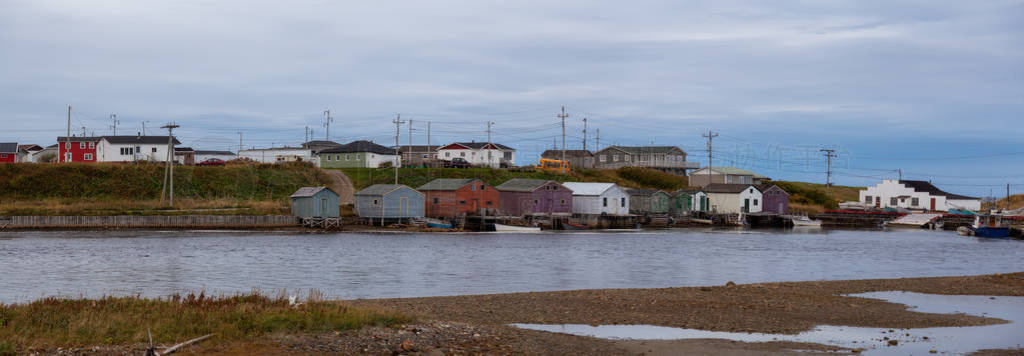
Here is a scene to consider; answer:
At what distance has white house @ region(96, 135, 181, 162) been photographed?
322 ft

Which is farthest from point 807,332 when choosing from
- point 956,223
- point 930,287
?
point 956,223

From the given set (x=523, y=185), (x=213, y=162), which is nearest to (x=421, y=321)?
(x=523, y=185)

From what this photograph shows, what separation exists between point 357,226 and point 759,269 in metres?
44.0

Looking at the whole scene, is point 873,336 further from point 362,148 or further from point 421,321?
point 362,148

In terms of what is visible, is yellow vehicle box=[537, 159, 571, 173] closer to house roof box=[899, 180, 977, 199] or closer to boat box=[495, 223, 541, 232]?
boat box=[495, 223, 541, 232]

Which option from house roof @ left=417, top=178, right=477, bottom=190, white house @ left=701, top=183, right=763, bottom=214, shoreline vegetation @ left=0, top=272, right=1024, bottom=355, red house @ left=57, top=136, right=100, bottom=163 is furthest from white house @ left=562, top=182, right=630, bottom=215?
shoreline vegetation @ left=0, top=272, right=1024, bottom=355

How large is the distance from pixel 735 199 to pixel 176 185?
67996 mm

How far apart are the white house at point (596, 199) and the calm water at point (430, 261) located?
1785 centimetres

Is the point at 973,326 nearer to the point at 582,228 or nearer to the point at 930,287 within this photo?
the point at 930,287

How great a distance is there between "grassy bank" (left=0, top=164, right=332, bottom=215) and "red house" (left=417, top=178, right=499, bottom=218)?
1495 centimetres

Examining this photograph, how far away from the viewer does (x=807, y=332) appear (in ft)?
73.5

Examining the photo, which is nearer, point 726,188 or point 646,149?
point 726,188

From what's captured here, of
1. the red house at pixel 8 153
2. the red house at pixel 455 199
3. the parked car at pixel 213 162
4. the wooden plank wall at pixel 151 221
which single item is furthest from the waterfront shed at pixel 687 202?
the red house at pixel 8 153

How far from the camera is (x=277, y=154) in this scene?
115 meters
